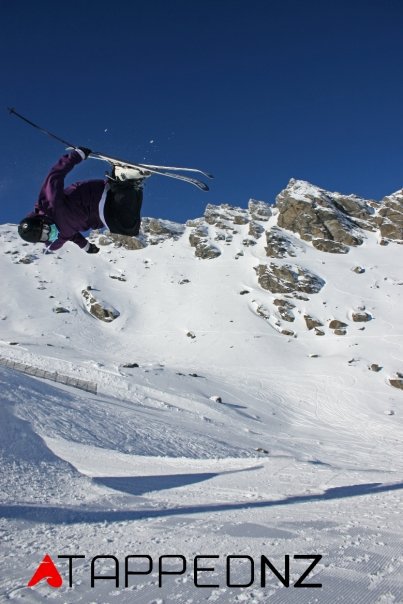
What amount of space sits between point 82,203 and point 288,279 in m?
52.2

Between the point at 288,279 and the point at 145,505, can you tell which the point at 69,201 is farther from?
the point at 288,279

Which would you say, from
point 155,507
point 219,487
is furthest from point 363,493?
point 155,507

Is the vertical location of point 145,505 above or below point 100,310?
below

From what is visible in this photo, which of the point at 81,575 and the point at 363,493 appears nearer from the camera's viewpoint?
the point at 81,575

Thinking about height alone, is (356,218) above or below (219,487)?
above

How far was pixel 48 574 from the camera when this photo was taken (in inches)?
139

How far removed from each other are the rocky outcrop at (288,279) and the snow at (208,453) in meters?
3.36

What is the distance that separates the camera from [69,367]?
1007 inches

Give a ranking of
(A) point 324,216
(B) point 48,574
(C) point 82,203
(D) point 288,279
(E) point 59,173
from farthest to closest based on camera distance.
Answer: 1. (A) point 324,216
2. (D) point 288,279
3. (C) point 82,203
4. (E) point 59,173
5. (B) point 48,574

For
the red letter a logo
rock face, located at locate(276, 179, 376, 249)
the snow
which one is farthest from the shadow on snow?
rock face, located at locate(276, 179, 376, 249)

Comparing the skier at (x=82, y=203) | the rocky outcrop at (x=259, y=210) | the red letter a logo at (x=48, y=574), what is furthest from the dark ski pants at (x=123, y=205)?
the rocky outcrop at (x=259, y=210)

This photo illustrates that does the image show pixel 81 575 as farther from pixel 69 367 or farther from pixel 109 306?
pixel 109 306

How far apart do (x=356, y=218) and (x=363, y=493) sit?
2878 inches

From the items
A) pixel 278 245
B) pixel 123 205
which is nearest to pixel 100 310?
pixel 278 245
